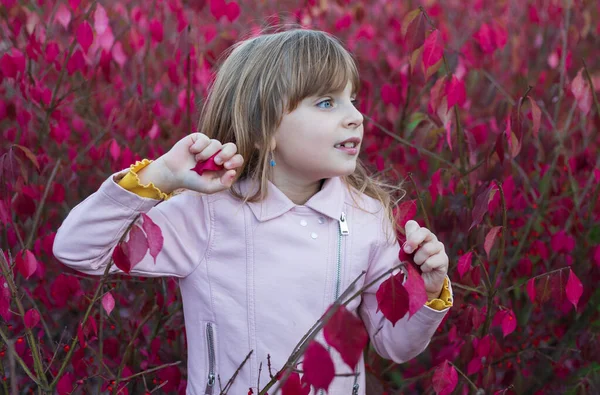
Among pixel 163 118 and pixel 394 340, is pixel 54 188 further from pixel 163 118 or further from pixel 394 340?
pixel 394 340

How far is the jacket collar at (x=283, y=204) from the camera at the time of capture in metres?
1.94

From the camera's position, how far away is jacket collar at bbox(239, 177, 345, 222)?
194 centimetres

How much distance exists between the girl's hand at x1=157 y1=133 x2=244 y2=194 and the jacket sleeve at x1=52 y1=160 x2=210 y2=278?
0.19 feet

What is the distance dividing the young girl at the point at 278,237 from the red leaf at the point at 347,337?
0.69 m

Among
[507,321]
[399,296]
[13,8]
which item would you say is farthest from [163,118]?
[399,296]

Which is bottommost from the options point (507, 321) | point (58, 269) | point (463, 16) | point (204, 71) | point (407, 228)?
point (463, 16)

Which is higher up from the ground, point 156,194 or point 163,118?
point 156,194

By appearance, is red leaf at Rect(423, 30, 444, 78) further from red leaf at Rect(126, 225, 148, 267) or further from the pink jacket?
red leaf at Rect(126, 225, 148, 267)

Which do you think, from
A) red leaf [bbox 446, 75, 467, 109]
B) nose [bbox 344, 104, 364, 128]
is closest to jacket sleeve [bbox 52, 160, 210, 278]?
nose [bbox 344, 104, 364, 128]

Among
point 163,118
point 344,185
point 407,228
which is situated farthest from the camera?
point 163,118

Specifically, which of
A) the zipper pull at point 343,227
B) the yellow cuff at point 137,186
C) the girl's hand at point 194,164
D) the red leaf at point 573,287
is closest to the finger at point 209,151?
the girl's hand at point 194,164

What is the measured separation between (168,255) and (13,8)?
190 centimetres

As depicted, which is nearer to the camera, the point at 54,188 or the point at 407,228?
the point at 407,228

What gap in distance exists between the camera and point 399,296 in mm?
1419
